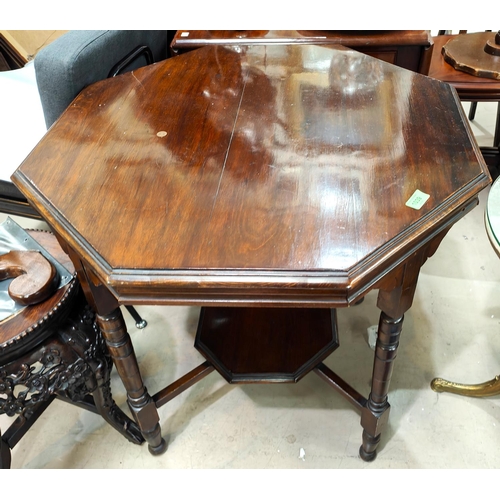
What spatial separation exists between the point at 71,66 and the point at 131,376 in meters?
0.68

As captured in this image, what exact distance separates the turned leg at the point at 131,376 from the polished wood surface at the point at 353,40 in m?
0.82

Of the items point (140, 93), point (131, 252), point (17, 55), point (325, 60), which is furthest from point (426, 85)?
point (17, 55)

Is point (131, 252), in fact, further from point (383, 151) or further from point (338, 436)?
point (338, 436)

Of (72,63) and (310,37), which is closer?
(72,63)

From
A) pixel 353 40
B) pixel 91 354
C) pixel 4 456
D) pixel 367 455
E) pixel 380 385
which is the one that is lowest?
pixel 367 455

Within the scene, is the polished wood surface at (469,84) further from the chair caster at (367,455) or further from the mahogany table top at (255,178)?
the chair caster at (367,455)

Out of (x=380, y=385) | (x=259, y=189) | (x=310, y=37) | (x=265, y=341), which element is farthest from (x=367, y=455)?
(x=310, y=37)

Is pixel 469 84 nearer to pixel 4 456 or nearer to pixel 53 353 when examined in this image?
pixel 53 353

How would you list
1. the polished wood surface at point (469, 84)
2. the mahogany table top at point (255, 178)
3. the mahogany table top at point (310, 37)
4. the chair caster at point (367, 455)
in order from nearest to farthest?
the mahogany table top at point (255, 178) < the chair caster at point (367, 455) < the mahogany table top at point (310, 37) < the polished wood surface at point (469, 84)

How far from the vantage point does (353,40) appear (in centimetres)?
132

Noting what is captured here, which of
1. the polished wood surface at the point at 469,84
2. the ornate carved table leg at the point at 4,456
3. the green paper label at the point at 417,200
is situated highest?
the green paper label at the point at 417,200

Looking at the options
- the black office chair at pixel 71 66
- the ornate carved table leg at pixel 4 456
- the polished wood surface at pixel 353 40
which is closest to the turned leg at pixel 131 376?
the ornate carved table leg at pixel 4 456

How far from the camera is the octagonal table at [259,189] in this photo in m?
0.66

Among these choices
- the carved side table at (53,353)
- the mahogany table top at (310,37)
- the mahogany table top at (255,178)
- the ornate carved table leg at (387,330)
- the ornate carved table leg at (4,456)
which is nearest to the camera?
the mahogany table top at (255,178)
